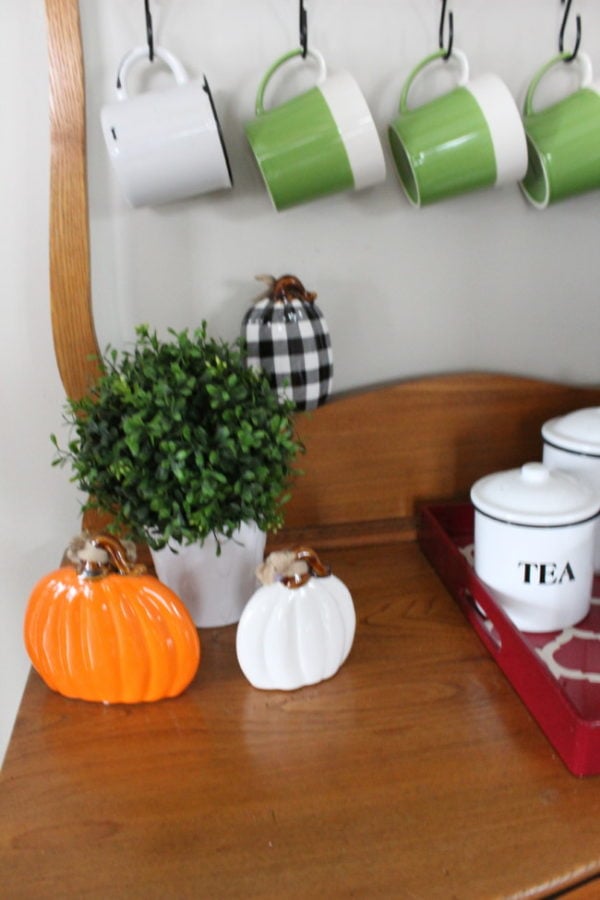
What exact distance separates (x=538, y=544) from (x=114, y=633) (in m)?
0.38

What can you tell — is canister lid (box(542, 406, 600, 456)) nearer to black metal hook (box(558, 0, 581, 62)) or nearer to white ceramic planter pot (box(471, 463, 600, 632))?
white ceramic planter pot (box(471, 463, 600, 632))

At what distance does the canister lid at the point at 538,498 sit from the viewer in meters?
0.72

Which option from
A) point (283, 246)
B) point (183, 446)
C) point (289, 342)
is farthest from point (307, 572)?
point (283, 246)

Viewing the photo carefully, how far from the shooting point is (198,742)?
657mm

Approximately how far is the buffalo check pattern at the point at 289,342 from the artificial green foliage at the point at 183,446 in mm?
114

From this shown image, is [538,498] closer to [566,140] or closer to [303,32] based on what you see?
[566,140]

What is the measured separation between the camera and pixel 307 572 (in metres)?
0.69

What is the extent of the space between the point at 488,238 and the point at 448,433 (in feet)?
0.77

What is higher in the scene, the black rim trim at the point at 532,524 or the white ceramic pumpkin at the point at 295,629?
the black rim trim at the point at 532,524

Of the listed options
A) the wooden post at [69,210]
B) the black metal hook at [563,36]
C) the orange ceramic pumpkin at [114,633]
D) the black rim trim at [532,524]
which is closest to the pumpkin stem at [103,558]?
the orange ceramic pumpkin at [114,633]

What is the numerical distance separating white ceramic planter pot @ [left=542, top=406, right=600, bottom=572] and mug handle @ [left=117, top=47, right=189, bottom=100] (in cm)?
52

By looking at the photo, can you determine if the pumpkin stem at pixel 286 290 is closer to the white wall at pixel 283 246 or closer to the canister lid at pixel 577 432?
the white wall at pixel 283 246

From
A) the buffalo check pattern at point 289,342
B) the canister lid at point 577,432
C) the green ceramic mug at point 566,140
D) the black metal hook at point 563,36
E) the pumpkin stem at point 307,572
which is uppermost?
the black metal hook at point 563,36

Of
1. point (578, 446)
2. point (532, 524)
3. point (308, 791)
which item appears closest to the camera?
point (308, 791)
